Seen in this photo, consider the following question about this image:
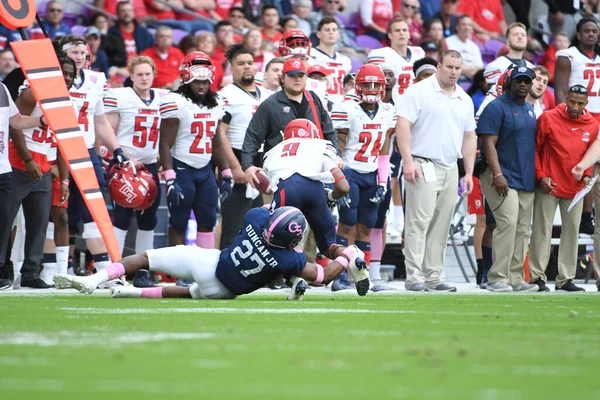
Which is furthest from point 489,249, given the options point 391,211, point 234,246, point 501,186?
point 234,246

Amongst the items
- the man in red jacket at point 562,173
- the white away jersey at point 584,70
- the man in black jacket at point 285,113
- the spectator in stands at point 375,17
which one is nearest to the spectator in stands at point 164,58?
the spectator in stands at point 375,17

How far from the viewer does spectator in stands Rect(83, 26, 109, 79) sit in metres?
14.2

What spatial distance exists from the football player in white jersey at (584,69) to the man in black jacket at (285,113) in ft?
11.8

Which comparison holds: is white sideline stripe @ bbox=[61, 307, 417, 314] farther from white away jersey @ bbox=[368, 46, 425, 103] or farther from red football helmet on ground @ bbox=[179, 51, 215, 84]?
white away jersey @ bbox=[368, 46, 425, 103]

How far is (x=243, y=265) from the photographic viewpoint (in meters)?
7.77

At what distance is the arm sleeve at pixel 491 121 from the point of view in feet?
35.0

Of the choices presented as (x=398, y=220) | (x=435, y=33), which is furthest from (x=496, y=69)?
(x=435, y=33)

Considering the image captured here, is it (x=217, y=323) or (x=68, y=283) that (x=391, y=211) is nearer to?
(x=68, y=283)

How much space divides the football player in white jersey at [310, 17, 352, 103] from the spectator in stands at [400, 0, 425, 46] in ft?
16.3

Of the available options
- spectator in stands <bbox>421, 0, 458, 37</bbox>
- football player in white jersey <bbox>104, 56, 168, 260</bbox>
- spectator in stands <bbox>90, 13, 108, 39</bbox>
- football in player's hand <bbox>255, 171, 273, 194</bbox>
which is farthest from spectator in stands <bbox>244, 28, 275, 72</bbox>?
football in player's hand <bbox>255, 171, 273, 194</bbox>

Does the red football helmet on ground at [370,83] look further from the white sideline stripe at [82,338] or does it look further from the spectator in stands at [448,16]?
the spectator in stands at [448,16]

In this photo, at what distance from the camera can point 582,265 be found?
1366 centimetres

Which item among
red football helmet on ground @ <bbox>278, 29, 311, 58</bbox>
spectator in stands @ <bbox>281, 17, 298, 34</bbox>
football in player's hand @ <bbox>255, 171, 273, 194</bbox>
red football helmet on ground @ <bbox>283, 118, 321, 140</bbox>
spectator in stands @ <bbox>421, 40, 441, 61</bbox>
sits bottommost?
football in player's hand @ <bbox>255, 171, 273, 194</bbox>

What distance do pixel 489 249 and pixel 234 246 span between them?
4.49 m
